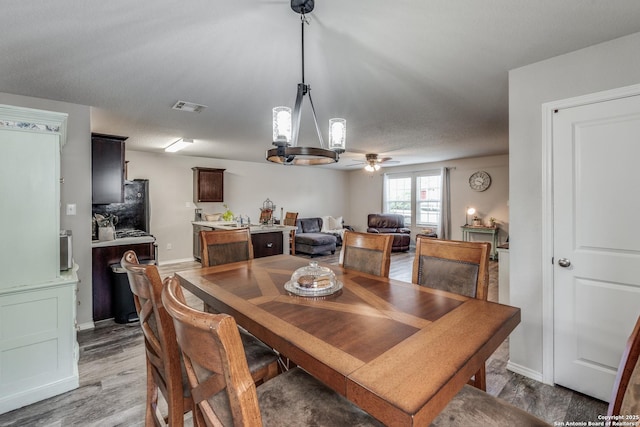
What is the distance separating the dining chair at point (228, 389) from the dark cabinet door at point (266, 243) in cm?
393

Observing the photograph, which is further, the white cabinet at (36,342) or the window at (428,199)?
the window at (428,199)

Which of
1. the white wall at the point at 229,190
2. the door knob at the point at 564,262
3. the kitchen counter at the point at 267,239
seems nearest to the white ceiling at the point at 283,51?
the door knob at the point at 564,262

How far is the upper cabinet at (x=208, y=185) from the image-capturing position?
6422mm

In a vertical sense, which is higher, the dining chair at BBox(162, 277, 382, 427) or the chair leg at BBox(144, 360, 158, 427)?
the dining chair at BBox(162, 277, 382, 427)

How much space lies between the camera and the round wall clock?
6.88 meters

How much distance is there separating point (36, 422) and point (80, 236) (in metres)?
1.87

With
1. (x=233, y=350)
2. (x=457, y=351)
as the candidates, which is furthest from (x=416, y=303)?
(x=233, y=350)

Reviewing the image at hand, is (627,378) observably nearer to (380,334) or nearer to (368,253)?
(380,334)

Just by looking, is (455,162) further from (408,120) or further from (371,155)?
(408,120)

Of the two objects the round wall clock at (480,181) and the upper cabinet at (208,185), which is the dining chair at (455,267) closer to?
the upper cabinet at (208,185)

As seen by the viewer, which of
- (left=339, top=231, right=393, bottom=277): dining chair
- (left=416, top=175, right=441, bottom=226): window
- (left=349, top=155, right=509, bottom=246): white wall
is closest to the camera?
(left=339, top=231, right=393, bottom=277): dining chair

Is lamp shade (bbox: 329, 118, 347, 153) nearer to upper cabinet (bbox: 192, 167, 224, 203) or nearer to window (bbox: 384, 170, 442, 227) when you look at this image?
upper cabinet (bbox: 192, 167, 224, 203)

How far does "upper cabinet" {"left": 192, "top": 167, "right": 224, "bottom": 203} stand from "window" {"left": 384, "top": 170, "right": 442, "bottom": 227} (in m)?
4.75

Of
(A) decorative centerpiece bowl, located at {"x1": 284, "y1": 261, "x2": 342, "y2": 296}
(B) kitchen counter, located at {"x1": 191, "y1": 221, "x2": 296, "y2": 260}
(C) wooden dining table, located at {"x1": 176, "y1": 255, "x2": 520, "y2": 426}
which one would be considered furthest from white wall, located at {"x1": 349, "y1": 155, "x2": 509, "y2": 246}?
(A) decorative centerpiece bowl, located at {"x1": 284, "y1": 261, "x2": 342, "y2": 296}
